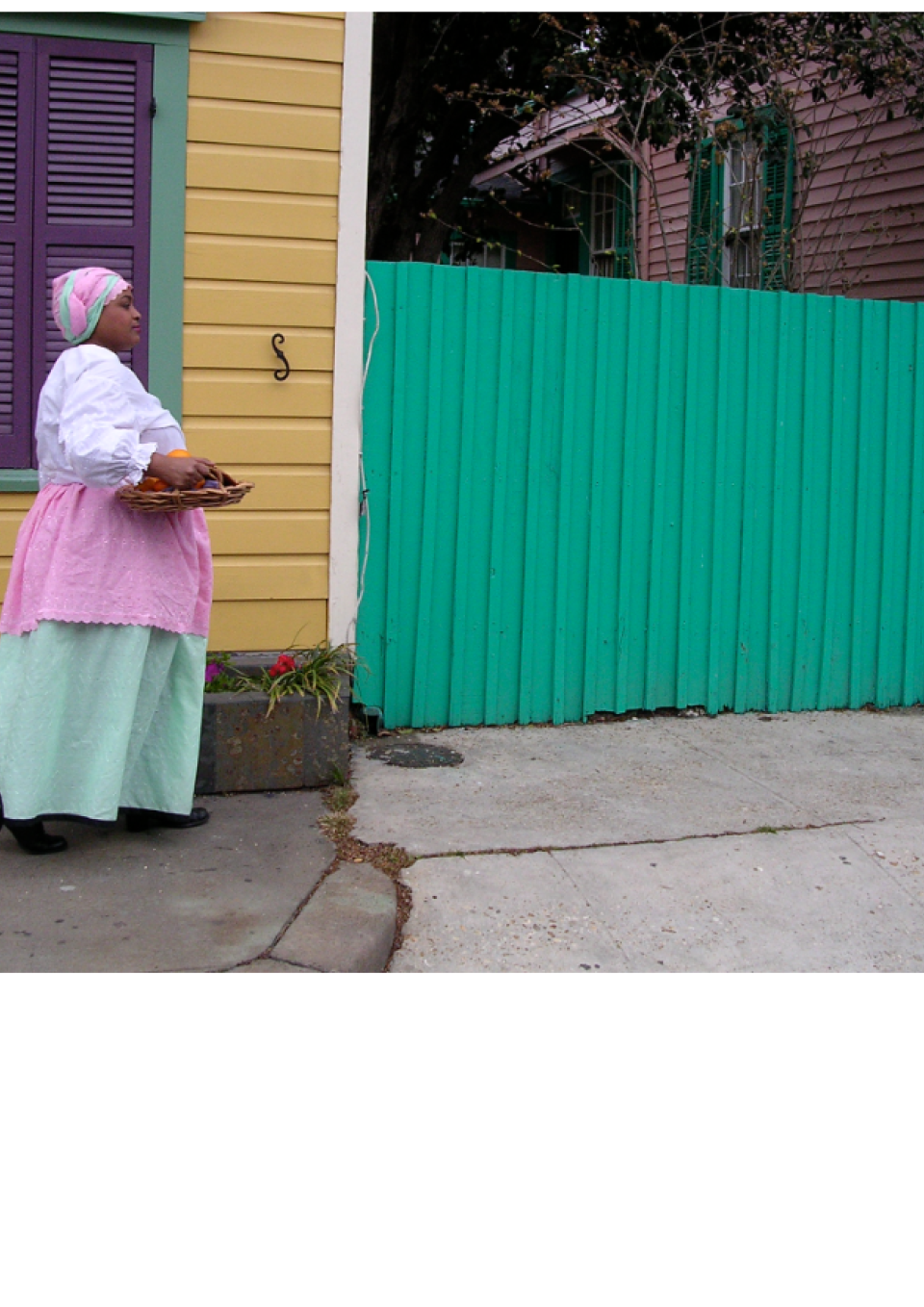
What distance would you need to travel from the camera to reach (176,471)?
3.92 m

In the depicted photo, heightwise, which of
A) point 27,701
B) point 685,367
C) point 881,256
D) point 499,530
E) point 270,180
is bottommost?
point 27,701

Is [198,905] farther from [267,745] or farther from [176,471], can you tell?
[176,471]

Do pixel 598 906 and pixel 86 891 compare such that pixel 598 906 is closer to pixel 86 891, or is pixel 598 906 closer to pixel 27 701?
pixel 86 891

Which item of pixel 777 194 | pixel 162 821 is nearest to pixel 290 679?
pixel 162 821

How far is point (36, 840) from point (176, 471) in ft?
4.27

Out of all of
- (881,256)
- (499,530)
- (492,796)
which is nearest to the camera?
(492,796)

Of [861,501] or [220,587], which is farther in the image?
[861,501]

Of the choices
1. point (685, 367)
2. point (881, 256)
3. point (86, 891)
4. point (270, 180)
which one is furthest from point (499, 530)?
point (881, 256)

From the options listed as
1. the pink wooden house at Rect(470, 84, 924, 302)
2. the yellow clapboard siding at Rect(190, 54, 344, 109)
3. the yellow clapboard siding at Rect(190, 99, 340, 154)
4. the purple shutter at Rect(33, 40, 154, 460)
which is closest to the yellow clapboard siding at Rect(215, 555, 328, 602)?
the purple shutter at Rect(33, 40, 154, 460)

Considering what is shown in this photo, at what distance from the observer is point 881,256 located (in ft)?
33.9

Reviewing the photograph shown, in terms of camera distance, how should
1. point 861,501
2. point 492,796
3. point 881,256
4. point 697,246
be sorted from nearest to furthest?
point 492,796
point 861,501
point 881,256
point 697,246

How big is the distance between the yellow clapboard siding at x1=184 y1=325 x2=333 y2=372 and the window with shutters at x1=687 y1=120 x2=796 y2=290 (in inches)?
174

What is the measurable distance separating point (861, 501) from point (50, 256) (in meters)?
3.99

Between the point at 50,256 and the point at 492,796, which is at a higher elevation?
the point at 50,256
